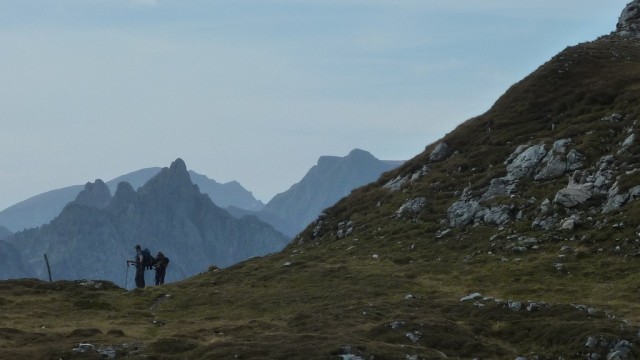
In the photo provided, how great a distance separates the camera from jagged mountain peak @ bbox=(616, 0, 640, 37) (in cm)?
10556

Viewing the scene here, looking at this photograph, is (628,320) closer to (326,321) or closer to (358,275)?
(326,321)

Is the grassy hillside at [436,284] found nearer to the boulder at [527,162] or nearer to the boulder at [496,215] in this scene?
the boulder at [496,215]

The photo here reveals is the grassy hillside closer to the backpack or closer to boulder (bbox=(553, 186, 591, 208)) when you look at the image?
boulder (bbox=(553, 186, 591, 208))

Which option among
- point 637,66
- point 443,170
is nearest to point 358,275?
point 443,170

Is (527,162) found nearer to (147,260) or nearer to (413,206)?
(413,206)

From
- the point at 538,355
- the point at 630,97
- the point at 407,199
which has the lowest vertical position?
the point at 538,355

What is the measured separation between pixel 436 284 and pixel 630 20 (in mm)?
74567

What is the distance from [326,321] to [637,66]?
58.8 metres

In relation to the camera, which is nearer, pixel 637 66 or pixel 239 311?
pixel 239 311

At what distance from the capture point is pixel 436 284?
51.1 metres

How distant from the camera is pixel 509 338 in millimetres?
36844

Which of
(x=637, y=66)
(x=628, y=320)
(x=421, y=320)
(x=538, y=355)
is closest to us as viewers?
(x=538, y=355)

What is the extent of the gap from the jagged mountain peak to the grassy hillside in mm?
19785

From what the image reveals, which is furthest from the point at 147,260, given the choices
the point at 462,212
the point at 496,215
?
the point at 496,215
